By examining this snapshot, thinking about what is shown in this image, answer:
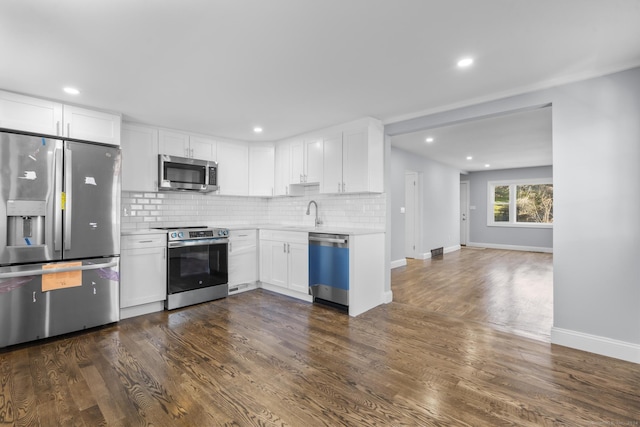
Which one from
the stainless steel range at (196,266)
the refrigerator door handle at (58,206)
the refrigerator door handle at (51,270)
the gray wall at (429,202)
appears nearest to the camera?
the refrigerator door handle at (51,270)

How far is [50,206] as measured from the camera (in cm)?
291

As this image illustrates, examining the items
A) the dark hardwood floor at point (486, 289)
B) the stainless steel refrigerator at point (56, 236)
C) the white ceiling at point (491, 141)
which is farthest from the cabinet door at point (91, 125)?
the white ceiling at point (491, 141)

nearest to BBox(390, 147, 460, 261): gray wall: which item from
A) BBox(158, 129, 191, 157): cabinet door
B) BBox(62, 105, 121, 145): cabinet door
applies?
BBox(158, 129, 191, 157): cabinet door

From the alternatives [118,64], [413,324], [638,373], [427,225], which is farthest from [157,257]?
[427,225]

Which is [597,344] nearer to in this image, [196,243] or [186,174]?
[196,243]

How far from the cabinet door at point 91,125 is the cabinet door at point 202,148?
3.44 ft

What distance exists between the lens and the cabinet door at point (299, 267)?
3.98 m

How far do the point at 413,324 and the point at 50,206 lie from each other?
379 cm

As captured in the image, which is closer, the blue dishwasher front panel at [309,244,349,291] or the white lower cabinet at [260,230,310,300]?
the blue dishwasher front panel at [309,244,349,291]

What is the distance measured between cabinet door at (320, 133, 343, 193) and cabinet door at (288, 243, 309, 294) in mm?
872

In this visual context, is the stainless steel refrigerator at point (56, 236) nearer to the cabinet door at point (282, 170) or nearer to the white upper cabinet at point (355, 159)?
the cabinet door at point (282, 170)

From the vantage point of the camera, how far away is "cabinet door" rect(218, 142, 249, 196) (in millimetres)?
4730

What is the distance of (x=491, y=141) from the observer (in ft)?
18.2

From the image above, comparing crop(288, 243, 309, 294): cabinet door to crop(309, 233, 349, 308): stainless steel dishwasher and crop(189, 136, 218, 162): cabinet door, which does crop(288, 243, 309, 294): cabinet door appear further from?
crop(189, 136, 218, 162): cabinet door
